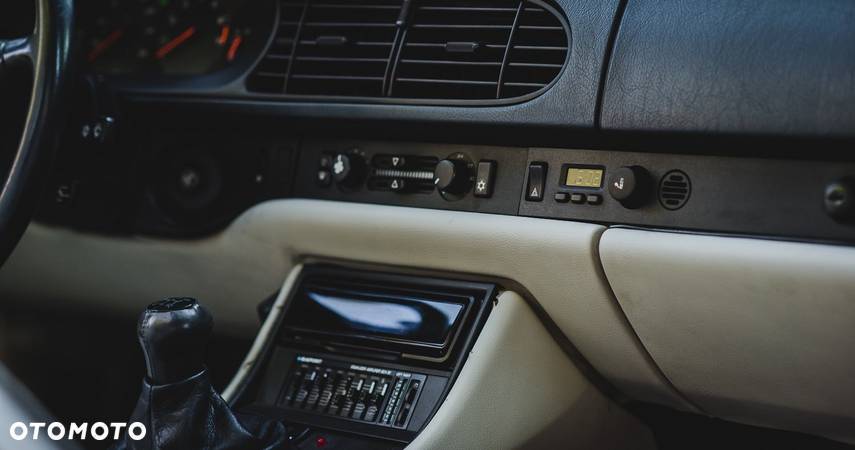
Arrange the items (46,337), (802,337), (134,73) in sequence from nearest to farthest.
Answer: (802,337) → (134,73) → (46,337)

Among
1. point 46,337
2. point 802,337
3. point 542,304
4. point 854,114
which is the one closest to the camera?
point 854,114

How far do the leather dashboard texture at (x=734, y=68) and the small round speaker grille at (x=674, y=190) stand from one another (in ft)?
0.23

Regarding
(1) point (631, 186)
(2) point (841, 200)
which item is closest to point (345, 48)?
(1) point (631, 186)

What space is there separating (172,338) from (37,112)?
1.50 ft

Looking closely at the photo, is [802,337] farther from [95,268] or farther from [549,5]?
[95,268]

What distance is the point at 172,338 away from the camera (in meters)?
1.07

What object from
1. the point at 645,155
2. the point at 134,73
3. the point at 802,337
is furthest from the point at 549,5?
the point at 134,73

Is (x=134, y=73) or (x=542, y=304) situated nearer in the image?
(x=542, y=304)

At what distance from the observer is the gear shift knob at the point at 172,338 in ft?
3.52

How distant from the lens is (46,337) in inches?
89.4

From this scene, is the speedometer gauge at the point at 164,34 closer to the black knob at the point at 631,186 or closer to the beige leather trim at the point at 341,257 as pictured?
the beige leather trim at the point at 341,257

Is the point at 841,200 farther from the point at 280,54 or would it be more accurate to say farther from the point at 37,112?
the point at 37,112

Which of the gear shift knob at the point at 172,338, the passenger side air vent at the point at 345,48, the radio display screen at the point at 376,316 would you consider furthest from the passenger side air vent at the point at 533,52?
the gear shift knob at the point at 172,338

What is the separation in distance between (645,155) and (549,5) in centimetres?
26
